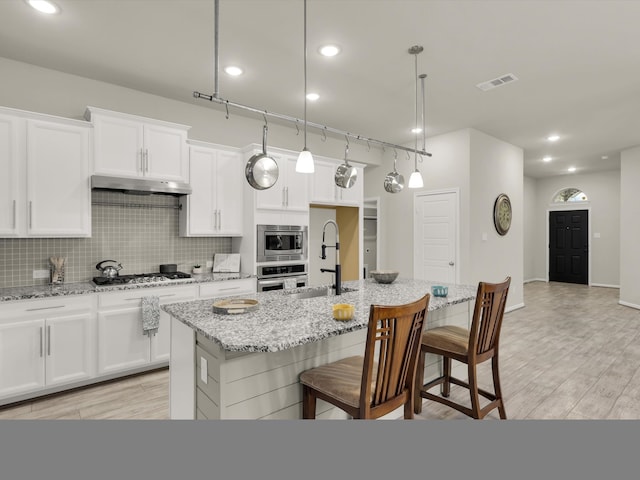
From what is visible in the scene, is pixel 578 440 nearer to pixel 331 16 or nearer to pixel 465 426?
pixel 465 426

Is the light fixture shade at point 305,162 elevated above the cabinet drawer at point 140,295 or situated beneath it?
elevated above

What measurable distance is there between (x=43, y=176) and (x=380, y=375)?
3.18 m

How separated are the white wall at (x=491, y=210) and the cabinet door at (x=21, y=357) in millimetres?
4938

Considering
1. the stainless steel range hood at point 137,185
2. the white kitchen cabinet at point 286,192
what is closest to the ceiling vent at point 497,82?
the white kitchen cabinet at point 286,192

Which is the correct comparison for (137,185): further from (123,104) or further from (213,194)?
(123,104)

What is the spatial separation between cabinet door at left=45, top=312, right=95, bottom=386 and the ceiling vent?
428 centimetres

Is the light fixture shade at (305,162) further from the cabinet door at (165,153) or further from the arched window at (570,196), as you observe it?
the arched window at (570,196)

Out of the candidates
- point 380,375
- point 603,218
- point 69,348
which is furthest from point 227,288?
point 603,218

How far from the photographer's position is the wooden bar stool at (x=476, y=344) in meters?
2.28

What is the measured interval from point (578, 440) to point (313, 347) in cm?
178

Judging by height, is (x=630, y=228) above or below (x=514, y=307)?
above

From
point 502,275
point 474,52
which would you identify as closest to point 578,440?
point 474,52

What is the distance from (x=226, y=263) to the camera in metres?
4.28

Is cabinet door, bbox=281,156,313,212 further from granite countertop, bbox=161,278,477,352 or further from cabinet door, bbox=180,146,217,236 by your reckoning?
granite countertop, bbox=161,278,477,352
